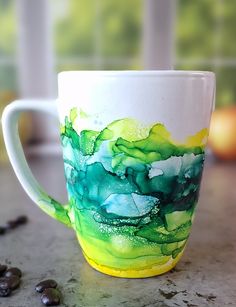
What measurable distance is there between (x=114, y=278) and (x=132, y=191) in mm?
83

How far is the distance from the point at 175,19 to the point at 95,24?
0.67 feet

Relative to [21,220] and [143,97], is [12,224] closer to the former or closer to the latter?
[21,220]

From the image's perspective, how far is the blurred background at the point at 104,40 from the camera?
3.30 feet

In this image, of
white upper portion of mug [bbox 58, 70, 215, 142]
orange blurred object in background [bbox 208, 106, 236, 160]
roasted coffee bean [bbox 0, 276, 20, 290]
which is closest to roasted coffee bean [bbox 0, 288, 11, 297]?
roasted coffee bean [bbox 0, 276, 20, 290]

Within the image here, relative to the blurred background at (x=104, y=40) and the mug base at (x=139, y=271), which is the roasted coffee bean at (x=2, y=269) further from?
the blurred background at (x=104, y=40)

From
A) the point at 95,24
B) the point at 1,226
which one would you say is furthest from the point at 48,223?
the point at 95,24

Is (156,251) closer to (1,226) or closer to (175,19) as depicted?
(1,226)

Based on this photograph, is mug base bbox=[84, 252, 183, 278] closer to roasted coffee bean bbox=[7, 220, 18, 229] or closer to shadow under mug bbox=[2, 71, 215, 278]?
shadow under mug bbox=[2, 71, 215, 278]

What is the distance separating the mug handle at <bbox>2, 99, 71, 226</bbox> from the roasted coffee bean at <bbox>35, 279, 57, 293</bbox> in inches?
2.2

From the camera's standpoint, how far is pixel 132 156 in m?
0.30

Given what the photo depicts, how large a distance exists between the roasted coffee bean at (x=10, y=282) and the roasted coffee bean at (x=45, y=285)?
18 mm

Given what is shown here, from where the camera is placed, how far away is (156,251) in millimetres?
326

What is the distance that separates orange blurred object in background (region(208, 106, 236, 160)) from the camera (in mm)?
888

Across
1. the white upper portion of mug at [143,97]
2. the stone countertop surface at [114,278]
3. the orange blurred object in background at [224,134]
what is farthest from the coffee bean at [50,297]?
the orange blurred object in background at [224,134]
